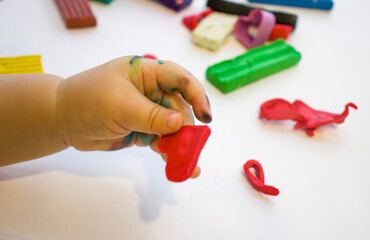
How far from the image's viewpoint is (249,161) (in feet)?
2.10

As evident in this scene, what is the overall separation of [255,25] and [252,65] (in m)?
0.23

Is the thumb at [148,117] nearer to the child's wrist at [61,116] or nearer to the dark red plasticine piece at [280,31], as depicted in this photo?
the child's wrist at [61,116]

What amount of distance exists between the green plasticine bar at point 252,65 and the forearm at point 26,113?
0.40 meters

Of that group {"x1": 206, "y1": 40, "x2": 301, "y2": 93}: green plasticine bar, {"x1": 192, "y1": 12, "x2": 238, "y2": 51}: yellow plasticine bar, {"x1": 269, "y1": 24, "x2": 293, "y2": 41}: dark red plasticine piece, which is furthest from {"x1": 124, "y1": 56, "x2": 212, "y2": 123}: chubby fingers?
{"x1": 269, "y1": 24, "x2": 293, "y2": 41}: dark red plasticine piece

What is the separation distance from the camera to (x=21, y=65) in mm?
724

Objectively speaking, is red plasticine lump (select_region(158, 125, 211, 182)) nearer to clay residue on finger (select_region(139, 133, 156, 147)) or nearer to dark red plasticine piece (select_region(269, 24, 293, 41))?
clay residue on finger (select_region(139, 133, 156, 147))

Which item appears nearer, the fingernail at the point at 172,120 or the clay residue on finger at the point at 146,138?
the fingernail at the point at 172,120

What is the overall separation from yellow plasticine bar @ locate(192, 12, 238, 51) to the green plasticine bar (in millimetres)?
104

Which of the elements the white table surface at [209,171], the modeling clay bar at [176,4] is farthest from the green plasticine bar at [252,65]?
the modeling clay bar at [176,4]

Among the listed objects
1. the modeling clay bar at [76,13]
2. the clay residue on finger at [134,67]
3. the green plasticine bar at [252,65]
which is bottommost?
the green plasticine bar at [252,65]

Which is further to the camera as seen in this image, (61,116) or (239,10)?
(239,10)

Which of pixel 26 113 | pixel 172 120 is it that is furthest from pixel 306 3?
pixel 26 113

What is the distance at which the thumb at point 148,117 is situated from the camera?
0.46m

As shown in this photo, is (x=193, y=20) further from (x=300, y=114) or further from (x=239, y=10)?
(x=300, y=114)
